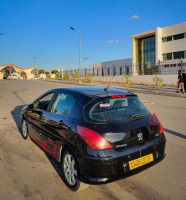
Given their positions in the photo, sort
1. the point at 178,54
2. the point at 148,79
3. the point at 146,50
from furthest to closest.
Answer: the point at 146,50 → the point at 178,54 → the point at 148,79

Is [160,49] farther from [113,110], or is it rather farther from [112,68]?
[113,110]

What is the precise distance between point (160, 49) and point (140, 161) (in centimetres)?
4240

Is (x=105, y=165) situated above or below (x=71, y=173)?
above

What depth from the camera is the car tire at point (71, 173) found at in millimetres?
2854

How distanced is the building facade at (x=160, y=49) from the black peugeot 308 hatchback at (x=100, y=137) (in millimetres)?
32732

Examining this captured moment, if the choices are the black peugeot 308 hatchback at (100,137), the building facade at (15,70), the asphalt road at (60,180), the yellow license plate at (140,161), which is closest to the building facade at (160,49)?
the asphalt road at (60,180)

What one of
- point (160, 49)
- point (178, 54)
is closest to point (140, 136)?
point (178, 54)

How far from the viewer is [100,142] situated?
2.66 m

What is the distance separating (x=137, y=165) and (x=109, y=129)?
26.4 inches

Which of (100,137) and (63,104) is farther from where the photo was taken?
(63,104)

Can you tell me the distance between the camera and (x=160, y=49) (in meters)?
41.5

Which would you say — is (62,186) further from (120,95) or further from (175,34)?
(175,34)

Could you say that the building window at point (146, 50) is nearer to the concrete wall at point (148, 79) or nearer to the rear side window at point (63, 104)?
the concrete wall at point (148, 79)

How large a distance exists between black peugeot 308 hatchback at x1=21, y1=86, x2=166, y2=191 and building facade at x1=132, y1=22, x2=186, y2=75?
107 feet
